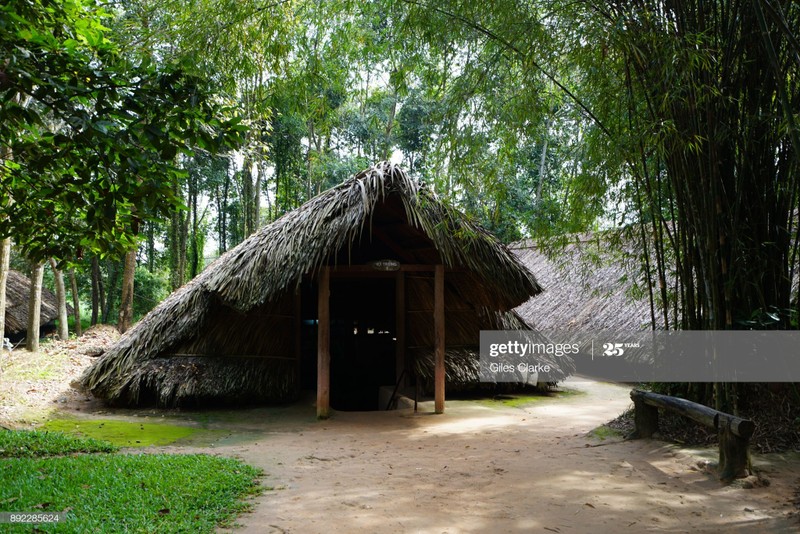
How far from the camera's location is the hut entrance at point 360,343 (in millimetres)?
10000

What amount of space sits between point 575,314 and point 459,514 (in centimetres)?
867

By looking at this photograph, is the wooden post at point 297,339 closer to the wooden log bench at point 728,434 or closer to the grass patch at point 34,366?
the grass patch at point 34,366

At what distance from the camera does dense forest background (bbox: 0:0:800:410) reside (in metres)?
2.83

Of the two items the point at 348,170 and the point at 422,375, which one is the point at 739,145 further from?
the point at 348,170

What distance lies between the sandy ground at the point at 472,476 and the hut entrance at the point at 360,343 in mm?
2949

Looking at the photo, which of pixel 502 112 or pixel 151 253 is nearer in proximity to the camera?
pixel 502 112

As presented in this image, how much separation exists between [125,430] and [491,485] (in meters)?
3.88

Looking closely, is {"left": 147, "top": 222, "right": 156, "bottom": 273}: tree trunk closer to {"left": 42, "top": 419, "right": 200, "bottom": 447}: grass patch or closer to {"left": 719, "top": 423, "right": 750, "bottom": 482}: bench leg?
{"left": 42, "top": 419, "right": 200, "bottom": 447}: grass patch

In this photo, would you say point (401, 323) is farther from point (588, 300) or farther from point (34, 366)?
point (34, 366)

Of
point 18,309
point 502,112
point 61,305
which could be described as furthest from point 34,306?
point 502,112

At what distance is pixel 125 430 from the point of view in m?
6.06

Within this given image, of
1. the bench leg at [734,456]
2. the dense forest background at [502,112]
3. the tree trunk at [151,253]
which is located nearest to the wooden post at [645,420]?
the dense forest background at [502,112]

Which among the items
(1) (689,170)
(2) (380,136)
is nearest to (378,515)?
(1) (689,170)

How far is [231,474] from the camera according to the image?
4.13 metres
